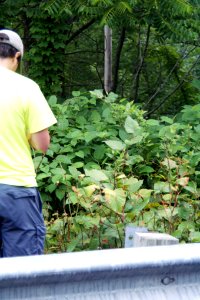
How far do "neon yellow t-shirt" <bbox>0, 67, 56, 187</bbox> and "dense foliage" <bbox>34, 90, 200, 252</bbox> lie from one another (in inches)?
39.9

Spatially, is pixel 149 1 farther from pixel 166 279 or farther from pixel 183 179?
pixel 166 279

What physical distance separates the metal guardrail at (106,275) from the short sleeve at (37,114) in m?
1.58

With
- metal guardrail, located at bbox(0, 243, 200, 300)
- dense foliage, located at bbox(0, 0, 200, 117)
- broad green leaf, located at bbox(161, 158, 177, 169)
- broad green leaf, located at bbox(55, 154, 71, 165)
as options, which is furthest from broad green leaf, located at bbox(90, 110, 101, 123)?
metal guardrail, located at bbox(0, 243, 200, 300)

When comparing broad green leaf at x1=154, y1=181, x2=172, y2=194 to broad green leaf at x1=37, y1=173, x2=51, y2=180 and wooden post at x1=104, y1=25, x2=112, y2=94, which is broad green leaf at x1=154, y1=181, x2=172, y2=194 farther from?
wooden post at x1=104, y1=25, x2=112, y2=94

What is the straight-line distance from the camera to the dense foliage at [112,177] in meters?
4.96

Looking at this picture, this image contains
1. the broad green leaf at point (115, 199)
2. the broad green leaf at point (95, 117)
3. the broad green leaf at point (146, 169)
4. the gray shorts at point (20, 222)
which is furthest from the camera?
the broad green leaf at point (95, 117)

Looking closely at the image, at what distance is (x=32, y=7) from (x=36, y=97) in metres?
7.07

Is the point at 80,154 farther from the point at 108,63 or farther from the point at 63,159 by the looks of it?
the point at 108,63

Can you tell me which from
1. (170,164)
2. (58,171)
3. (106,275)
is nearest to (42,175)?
(58,171)

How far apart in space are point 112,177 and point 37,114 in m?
1.53

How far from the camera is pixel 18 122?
3.80 m

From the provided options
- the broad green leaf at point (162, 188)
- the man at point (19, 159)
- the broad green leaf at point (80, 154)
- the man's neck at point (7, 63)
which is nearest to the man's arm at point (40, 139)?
the man at point (19, 159)

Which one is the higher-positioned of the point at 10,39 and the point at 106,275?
the point at 10,39

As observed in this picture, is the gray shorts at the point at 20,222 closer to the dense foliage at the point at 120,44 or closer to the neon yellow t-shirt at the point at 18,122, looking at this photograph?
the neon yellow t-shirt at the point at 18,122
